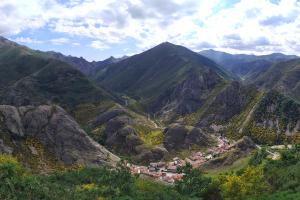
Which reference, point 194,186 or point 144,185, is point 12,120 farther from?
point 194,186

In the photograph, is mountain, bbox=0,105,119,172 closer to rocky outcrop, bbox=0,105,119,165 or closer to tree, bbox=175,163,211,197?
rocky outcrop, bbox=0,105,119,165

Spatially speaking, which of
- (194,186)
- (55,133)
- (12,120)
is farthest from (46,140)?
(194,186)

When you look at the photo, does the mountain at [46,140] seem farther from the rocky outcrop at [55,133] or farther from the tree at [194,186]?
the tree at [194,186]

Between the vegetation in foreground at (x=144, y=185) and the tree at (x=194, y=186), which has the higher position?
the vegetation in foreground at (x=144, y=185)

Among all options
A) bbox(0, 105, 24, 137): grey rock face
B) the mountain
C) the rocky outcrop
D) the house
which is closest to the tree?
the mountain

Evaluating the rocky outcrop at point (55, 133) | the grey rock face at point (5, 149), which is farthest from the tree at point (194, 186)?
the grey rock face at point (5, 149)

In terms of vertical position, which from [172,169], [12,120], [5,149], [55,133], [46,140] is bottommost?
[172,169]
